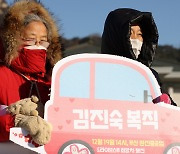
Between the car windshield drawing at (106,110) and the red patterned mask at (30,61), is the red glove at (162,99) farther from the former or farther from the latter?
the red patterned mask at (30,61)

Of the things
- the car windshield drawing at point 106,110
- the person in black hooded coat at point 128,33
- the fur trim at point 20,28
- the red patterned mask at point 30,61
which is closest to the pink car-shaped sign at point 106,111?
the car windshield drawing at point 106,110

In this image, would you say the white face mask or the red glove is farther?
the white face mask

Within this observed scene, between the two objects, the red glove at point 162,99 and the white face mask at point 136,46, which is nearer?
the red glove at point 162,99

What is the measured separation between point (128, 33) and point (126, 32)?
0.06 ft

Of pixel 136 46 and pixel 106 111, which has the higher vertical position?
pixel 136 46

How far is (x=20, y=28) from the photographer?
306 cm

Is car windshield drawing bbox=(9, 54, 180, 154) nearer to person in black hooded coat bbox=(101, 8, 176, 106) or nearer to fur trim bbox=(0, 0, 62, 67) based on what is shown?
fur trim bbox=(0, 0, 62, 67)

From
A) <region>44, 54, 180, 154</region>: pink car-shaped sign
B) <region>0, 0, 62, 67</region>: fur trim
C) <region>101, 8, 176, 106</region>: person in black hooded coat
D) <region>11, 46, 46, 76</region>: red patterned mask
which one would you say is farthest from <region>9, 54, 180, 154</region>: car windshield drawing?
<region>101, 8, 176, 106</region>: person in black hooded coat

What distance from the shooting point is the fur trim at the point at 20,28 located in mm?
2996

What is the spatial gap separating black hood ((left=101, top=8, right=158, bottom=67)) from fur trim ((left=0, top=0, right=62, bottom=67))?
0.43 meters

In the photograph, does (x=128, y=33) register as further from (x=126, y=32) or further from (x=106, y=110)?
(x=106, y=110)

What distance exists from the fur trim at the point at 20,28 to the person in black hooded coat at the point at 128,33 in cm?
43

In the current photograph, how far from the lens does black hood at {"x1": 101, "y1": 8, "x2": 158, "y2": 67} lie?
3.41 meters

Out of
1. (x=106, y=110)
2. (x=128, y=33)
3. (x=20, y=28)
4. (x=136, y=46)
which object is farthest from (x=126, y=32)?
(x=106, y=110)
